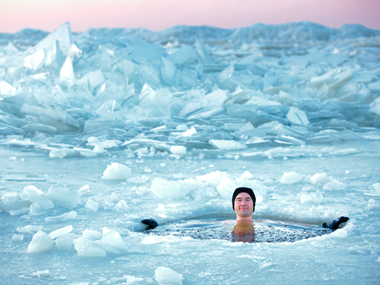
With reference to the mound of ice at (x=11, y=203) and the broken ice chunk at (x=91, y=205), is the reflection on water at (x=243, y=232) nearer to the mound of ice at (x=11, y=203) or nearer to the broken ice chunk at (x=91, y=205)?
the broken ice chunk at (x=91, y=205)

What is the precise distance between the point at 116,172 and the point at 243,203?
1.15 metres

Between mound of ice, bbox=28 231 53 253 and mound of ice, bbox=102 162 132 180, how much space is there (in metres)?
1.39

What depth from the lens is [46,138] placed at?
16.3 ft

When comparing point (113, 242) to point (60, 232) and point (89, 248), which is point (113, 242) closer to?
point (89, 248)

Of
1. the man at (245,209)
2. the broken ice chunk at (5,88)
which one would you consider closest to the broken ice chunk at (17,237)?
the man at (245,209)

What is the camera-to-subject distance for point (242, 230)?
7.71 ft

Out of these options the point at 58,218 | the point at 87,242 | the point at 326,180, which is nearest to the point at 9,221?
the point at 58,218

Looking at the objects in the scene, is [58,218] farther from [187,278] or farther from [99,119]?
[99,119]

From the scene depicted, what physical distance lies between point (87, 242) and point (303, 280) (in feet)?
2.84

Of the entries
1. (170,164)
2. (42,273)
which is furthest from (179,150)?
(42,273)

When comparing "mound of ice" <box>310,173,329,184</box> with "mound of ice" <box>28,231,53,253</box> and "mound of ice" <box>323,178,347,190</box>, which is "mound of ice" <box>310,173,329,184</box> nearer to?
"mound of ice" <box>323,178,347,190</box>

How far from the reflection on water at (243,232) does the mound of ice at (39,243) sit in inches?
34.5

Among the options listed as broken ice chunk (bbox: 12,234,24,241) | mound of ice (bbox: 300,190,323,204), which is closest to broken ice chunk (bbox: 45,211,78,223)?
broken ice chunk (bbox: 12,234,24,241)

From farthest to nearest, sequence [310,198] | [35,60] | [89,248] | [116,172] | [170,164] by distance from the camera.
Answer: [35,60]
[170,164]
[116,172]
[310,198]
[89,248]
